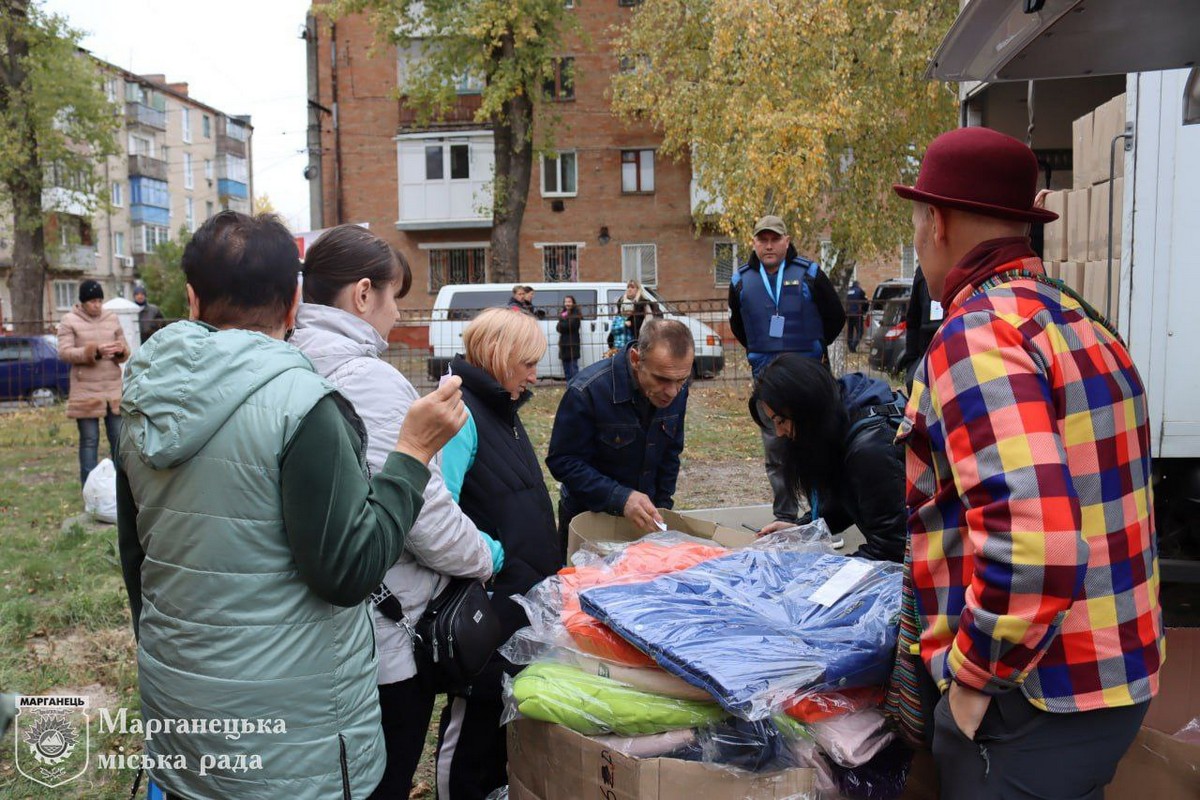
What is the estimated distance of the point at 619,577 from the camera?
2469 mm

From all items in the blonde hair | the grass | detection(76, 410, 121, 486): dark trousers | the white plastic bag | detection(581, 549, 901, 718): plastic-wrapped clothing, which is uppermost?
the blonde hair

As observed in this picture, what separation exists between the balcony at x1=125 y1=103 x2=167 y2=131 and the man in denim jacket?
60.3 meters

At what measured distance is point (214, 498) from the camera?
5.94 ft

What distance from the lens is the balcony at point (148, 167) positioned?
184 ft

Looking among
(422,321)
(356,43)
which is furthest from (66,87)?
(422,321)

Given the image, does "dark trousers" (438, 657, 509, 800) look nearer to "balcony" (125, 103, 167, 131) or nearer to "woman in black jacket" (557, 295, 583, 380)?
"woman in black jacket" (557, 295, 583, 380)

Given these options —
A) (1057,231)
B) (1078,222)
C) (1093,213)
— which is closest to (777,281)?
(1057,231)

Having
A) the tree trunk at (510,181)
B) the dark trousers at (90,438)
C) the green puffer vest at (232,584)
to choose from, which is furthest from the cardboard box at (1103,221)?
the tree trunk at (510,181)

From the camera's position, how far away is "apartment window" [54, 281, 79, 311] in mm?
48812

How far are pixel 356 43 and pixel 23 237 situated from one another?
1274 cm

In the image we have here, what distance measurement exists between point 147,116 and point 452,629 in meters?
64.6

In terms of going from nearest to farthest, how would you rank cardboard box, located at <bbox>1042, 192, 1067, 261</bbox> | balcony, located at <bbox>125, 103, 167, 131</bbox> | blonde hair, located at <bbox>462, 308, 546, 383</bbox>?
blonde hair, located at <bbox>462, 308, 546, 383</bbox>, cardboard box, located at <bbox>1042, 192, 1067, 261</bbox>, balcony, located at <bbox>125, 103, 167, 131</bbox>

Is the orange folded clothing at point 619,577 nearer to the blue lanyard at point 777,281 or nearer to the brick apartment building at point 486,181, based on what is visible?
the blue lanyard at point 777,281

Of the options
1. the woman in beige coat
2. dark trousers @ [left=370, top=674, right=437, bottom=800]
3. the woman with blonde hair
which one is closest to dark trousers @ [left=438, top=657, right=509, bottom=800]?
the woman with blonde hair
